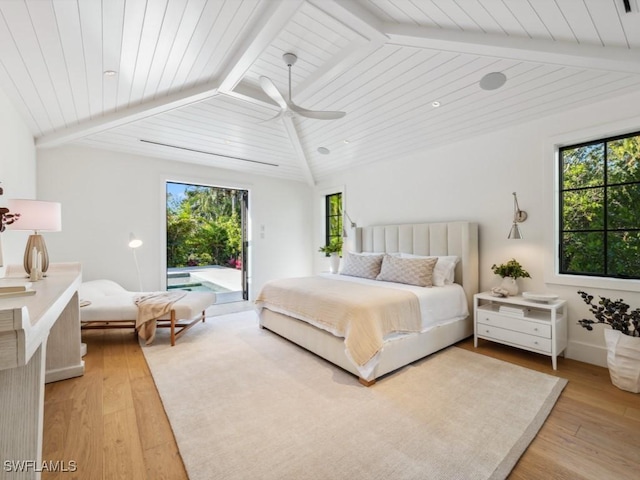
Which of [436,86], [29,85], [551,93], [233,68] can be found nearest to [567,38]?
[551,93]

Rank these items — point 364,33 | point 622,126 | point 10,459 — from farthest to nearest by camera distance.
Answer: point 622,126 < point 364,33 < point 10,459

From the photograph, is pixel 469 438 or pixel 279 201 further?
pixel 279 201

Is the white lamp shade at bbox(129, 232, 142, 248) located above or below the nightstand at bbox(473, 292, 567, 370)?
above

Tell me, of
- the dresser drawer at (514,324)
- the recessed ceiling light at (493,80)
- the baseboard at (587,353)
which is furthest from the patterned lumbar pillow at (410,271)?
the recessed ceiling light at (493,80)

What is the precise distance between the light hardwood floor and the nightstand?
0.80 ft

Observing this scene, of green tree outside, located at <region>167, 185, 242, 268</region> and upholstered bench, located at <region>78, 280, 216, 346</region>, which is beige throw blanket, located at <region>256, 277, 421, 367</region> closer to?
upholstered bench, located at <region>78, 280, 216, 346</region>

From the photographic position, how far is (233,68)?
2.68m

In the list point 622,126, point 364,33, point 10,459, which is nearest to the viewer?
point 10,459

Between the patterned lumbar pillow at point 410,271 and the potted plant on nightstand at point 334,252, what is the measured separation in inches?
52.0

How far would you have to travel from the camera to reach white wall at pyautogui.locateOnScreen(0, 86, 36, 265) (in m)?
2.55

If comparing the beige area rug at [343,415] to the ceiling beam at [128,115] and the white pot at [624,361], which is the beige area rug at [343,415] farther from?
the ceiling beam at [128,115]

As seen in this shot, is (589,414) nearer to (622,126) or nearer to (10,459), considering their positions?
(622,126)

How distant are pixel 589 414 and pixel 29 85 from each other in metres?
4.99

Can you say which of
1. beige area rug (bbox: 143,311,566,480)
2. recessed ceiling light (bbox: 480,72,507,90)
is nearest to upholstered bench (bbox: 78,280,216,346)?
beige area rug (bbox: 143,311,566,480)
